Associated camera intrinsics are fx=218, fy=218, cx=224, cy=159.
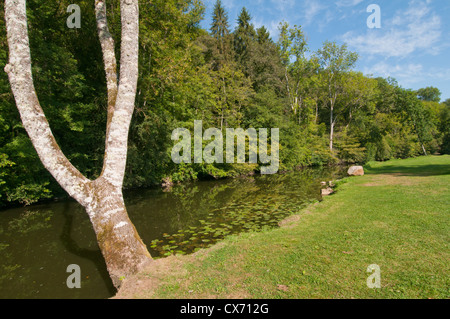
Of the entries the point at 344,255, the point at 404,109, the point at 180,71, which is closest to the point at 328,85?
the point at 404,109

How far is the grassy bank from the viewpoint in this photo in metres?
3.14

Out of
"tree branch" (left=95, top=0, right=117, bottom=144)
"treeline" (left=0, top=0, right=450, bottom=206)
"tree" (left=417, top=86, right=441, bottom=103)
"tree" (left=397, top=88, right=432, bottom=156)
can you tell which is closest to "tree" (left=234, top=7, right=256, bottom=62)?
"treeline" (left=0, top=0, right=450, bottom=206)

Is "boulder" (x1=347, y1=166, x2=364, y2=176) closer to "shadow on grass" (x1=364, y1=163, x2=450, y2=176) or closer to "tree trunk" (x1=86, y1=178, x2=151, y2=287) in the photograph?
"shadow on grass" (x1=364, y1=163, x2=450, y2=176)

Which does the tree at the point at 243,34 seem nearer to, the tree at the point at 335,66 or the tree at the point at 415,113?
the tree at the point at 335,66

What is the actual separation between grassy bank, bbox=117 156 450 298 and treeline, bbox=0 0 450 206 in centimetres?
1076

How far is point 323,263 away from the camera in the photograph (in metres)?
3.85

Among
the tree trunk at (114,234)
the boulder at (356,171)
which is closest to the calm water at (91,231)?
the tree trunk at (114,234)

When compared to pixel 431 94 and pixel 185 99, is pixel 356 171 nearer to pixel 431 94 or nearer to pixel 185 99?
pixel 185 99

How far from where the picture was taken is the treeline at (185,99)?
11266 mm

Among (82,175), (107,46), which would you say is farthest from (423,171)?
(82,175)
